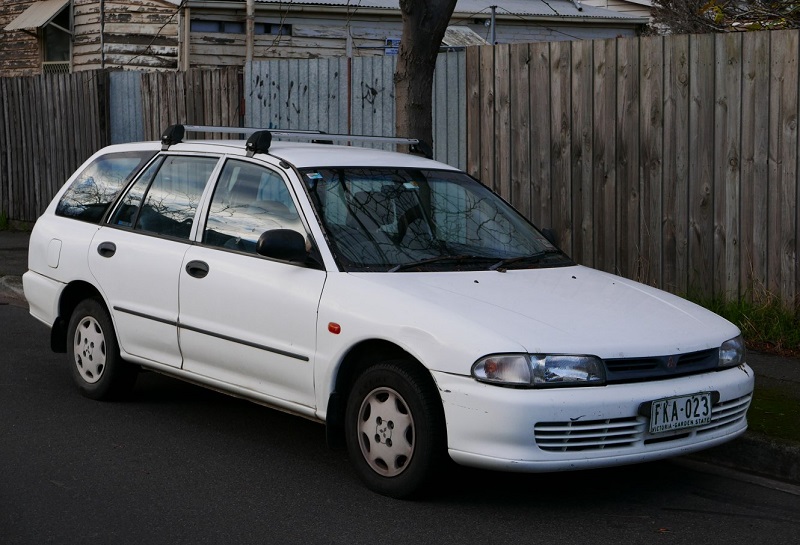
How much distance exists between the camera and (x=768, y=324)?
859 cm

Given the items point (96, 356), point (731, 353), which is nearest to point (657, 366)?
point (731, 353)

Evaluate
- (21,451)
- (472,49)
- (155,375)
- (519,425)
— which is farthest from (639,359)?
(472,49)

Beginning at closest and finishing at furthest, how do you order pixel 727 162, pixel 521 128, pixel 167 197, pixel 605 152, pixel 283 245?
pixel 283 245, pixel 167 197, pixel 727 162, pixel 605 152, pixel 521 128

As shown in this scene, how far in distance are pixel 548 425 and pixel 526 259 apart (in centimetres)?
152

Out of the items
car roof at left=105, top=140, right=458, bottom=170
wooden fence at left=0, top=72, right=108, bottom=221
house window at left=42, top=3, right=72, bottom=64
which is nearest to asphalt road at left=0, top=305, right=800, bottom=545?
car roof at left=105, top=140, right=458, bottom=170

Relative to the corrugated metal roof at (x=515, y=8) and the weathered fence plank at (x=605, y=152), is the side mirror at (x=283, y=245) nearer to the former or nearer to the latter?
the weathered fence plank at (x=605, y=152)

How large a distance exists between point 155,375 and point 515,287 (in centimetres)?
342

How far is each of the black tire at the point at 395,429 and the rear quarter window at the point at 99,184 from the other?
98.8 inches

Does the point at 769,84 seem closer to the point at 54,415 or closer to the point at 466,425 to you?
the point at 466,425

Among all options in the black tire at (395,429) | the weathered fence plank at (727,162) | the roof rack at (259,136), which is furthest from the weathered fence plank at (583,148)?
the black tire at (395,429)

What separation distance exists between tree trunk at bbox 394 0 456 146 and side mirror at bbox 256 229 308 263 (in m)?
3.51

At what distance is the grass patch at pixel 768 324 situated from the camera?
839 centimetres

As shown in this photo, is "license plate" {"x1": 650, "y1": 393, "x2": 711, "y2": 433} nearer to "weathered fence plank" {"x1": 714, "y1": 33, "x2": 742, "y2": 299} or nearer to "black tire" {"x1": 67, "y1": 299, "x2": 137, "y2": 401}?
"black tire" {"x1": 67, "y1": 299, "x2": 137, "y2": 401}

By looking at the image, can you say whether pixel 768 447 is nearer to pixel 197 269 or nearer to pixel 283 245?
pixel 283 245
